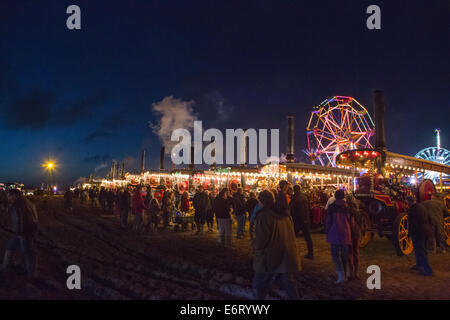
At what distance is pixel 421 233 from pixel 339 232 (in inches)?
82.9

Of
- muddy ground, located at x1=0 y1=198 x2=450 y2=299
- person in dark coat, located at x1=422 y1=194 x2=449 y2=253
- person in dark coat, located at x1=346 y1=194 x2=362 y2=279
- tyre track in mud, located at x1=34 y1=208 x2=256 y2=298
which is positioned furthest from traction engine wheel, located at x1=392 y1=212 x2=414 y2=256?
tyre track in mud, located at x1=34 y1=208 x2=256 y2=298

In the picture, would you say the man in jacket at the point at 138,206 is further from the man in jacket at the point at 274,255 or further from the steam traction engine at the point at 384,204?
the man in jacket at the point at 274,255

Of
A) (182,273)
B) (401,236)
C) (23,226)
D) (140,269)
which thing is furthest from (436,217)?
(23,226)

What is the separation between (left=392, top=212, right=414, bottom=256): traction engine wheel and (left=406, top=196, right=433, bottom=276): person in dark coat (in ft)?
4.09

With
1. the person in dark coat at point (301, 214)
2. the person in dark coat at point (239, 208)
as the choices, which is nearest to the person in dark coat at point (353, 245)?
the person in dark coat at point (301, 214)

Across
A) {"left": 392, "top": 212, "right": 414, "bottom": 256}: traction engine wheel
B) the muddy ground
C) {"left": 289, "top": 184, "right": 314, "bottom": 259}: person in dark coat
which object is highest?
{"left": 289, "top": 184, "right": 314, "bottom": 259}: person in dark coat

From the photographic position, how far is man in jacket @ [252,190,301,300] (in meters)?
3.71

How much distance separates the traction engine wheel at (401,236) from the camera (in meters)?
7.32

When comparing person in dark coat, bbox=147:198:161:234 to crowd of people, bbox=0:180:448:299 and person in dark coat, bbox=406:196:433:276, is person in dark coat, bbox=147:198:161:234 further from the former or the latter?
person in dark coat, bbox=406:196:433:276

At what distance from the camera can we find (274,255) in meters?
3.71
